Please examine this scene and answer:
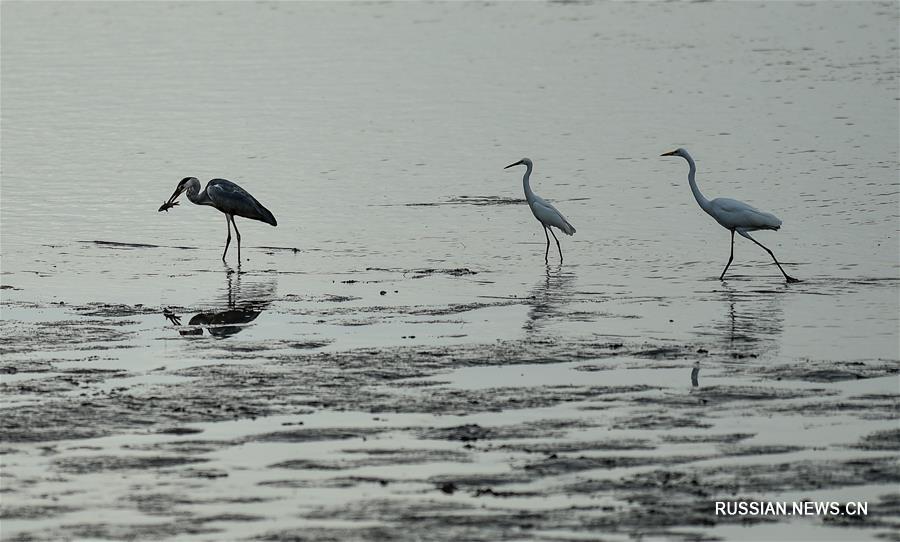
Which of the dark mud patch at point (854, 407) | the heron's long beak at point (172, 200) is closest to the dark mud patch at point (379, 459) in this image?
the dark mud patch at point (854, 407)

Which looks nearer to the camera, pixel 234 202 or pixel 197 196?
pixel 234 202

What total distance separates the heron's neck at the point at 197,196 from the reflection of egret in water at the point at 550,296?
507 cm

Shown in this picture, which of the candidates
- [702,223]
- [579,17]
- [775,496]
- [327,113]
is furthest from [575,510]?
[579,17]

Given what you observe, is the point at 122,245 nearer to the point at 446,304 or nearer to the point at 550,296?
the point at 446,304

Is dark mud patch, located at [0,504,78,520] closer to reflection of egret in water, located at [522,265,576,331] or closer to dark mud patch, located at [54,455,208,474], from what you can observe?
dark mud patch, located at [54,455,208,474]

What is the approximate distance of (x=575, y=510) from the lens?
26.8 ft

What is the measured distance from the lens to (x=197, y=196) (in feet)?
68.5

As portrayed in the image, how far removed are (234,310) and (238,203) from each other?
204 inches

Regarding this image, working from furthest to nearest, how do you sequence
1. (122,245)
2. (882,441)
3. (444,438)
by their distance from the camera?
(122,245) → (444,438) → (882,441)

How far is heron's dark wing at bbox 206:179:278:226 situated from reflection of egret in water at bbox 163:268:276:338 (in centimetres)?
268

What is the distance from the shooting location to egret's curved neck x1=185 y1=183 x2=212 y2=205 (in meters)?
20.7

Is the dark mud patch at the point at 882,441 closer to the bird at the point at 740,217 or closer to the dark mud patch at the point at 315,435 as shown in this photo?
the dark mud patch at the point at 315,435

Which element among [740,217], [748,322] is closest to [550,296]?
[748,322]

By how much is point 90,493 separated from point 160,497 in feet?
1.33
